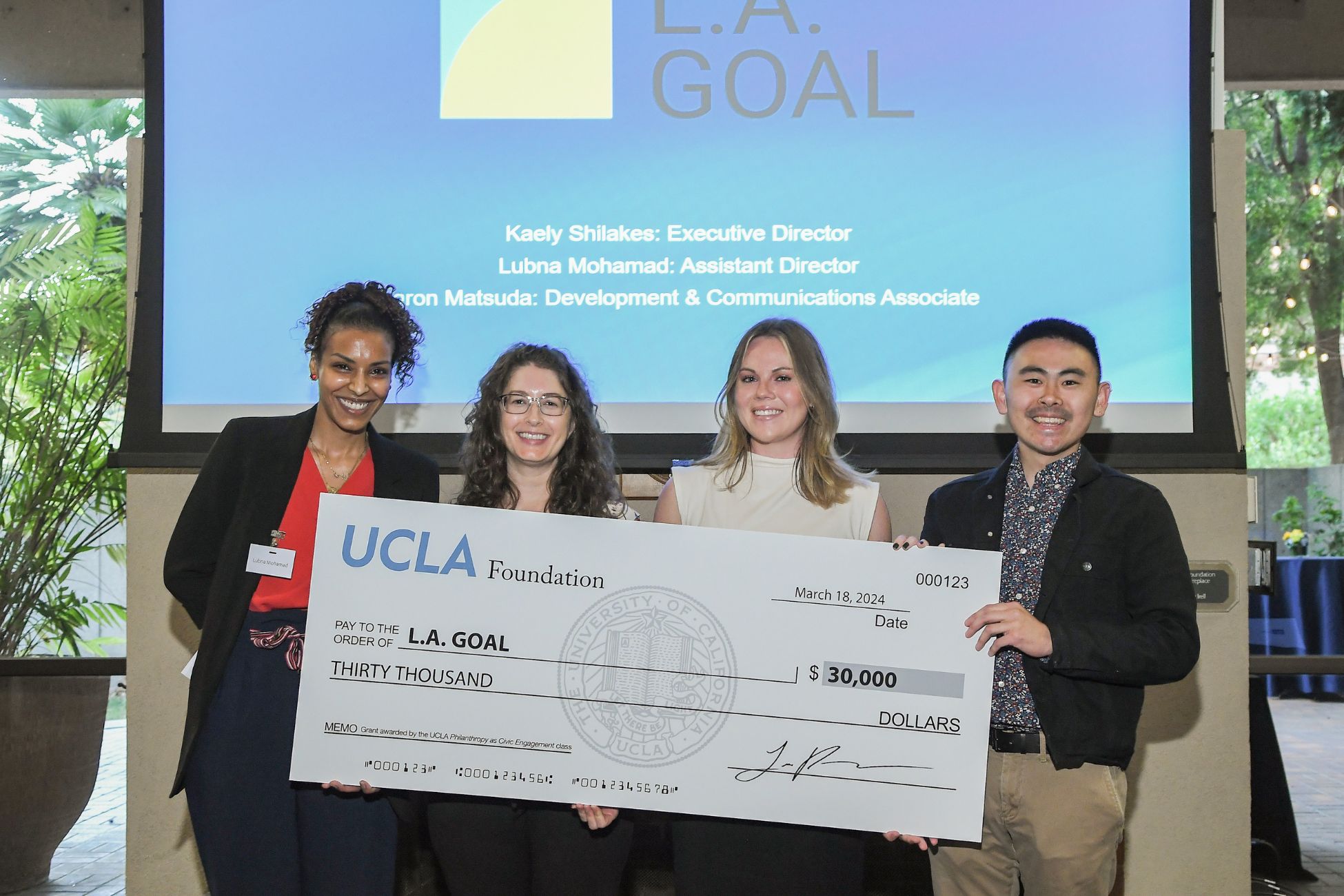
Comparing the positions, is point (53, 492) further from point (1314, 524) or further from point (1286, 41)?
point (1286, 41)

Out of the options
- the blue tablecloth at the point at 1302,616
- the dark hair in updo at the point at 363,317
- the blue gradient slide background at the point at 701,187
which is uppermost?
the blue gradient slide background at the point at 701,187

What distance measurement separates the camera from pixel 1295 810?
3.78 m

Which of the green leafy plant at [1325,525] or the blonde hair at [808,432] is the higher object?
the blonde hair at [808,432]

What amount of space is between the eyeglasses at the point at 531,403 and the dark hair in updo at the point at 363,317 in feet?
1.04

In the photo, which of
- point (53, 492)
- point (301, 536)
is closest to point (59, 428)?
point (53, 492)

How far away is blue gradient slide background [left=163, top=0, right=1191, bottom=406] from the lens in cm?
302

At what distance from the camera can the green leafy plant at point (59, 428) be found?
3.72m

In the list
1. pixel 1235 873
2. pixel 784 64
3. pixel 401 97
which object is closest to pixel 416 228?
pixel 401 97

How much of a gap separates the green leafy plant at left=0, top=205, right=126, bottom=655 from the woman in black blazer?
79.8 inches

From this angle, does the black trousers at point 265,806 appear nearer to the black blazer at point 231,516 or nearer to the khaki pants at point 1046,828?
the black blazer at point 231,516

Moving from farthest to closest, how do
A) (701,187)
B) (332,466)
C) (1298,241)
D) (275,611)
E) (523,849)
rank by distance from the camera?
(1298,241) → (701,187) → (332,466) → (275,611) → (523,849)

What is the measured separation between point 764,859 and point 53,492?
311cm

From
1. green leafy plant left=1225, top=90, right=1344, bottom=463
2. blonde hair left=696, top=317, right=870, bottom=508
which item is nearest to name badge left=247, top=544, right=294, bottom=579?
blonde hair left=696, top=317, right=870, bottom=508

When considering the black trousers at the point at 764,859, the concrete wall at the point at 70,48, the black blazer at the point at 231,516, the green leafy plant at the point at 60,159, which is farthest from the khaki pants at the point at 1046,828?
the concrete wall at the point at 70,48
